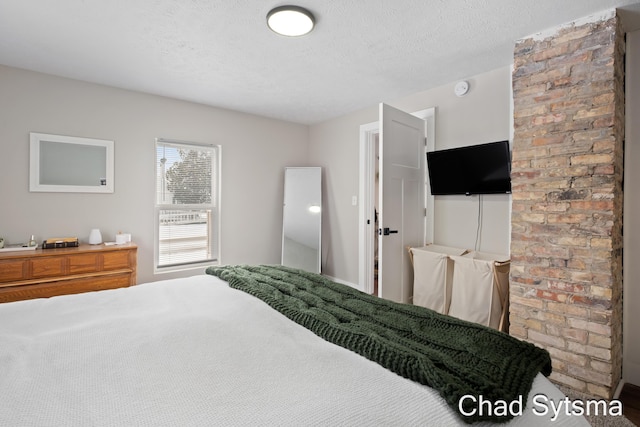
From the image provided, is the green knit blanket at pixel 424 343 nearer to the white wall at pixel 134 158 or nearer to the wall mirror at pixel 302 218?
the white wall at pixel 134 158

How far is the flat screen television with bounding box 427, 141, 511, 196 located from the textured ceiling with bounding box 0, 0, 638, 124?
748mm

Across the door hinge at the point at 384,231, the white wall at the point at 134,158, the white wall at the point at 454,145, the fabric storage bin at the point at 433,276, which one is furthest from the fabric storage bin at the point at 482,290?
the white wall at the point at 134,158

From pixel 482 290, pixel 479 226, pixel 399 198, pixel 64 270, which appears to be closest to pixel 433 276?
pixel 482 290

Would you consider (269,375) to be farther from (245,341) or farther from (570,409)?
(570,409)

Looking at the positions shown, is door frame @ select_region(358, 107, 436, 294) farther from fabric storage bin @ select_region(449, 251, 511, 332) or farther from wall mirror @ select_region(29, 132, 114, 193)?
wall mirror @ select_region(29, 132, 114, 193)

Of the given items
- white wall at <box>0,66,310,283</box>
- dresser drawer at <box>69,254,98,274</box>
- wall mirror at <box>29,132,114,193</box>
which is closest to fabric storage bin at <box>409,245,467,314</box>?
white wall at <box>0,66,310,283</box>

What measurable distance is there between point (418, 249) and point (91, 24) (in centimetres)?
317

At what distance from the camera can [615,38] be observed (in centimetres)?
196

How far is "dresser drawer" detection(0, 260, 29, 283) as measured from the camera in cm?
257

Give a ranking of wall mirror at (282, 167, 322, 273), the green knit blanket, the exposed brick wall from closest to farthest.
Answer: the green knit blanket < the exposed brick wall < wall mirror at (282, 167, 322, 273)

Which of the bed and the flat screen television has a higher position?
the flat screen television

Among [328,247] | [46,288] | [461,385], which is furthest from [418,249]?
[46,288]

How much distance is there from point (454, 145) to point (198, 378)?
3051mm

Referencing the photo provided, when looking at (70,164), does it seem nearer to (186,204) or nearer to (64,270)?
(64,270)
